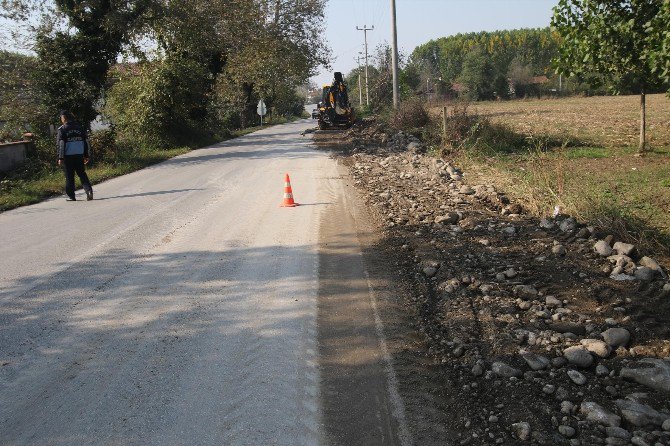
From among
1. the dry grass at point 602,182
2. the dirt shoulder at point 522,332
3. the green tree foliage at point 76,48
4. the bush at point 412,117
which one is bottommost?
the dirt shoulder at point 522,332

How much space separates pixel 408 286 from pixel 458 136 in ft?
39.4

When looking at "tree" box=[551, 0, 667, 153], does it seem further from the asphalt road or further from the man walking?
the man walking

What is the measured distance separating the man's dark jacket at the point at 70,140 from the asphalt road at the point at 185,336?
2870mm

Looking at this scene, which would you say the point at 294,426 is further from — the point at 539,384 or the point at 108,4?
the point at 108,4

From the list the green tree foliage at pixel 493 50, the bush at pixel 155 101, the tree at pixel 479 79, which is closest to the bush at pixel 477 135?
the bush at pixel 155 101

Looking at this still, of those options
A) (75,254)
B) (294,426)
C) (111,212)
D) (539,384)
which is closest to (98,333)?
(294,426)

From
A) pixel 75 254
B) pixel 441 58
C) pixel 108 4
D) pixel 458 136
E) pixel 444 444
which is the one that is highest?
pixel 441 58

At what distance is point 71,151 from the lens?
12.3 meters

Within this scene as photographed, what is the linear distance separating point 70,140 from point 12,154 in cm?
619

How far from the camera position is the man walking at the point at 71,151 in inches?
482

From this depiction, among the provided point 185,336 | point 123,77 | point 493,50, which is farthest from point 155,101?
point 493,50

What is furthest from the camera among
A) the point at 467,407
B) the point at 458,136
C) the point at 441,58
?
the point at 441,58

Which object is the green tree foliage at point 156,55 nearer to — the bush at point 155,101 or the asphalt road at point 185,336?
the bush at point 155,101

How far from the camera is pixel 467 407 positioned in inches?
148
